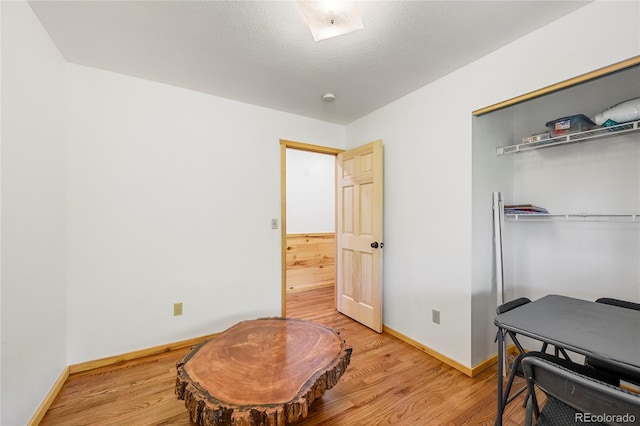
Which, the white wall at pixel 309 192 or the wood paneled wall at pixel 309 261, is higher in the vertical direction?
the white wall at pixel 309 192

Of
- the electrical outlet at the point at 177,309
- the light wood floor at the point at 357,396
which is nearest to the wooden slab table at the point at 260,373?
the light wood floor at the point at 357,396

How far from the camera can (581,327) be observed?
1256mm

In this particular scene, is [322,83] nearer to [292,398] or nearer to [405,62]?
[405,62]

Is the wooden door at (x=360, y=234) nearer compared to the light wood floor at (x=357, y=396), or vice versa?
the light wood floor at (x=357, y=396)

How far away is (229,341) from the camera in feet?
5.91

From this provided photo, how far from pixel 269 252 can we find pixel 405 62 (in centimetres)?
220

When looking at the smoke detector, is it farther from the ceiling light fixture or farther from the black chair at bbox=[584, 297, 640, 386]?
the black chair at bbox=[584, 297, 640, 386]

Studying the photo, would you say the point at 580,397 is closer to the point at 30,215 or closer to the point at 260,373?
the point at 260,373

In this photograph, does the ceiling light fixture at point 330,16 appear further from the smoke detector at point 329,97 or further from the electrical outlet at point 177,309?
the electrical outlet at point 177,309

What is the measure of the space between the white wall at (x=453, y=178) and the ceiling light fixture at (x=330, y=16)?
1.18 metres

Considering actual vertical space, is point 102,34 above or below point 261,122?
above

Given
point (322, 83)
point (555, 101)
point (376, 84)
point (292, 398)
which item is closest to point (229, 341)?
point (292, 398)

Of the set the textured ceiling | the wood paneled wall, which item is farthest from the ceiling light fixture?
the wood paneled wall

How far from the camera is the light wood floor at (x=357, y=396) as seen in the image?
163cm
